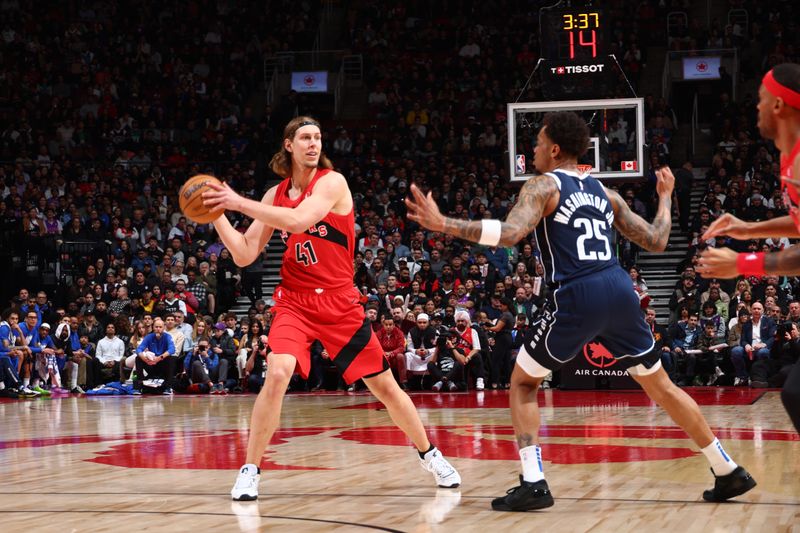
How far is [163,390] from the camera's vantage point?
16609 millimetres

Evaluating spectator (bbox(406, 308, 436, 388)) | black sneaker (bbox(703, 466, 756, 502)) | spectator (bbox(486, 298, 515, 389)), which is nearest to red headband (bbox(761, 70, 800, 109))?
black sneaker (bbox(703, 466, 756, 502))

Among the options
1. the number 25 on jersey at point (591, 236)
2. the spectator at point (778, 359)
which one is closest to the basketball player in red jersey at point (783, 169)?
the number 25 on jersey at point (591, 236)

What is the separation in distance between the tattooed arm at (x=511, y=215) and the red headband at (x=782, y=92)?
50.4 inches

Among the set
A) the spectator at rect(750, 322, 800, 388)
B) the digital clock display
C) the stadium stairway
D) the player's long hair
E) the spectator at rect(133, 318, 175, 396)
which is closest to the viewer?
the player's long hair

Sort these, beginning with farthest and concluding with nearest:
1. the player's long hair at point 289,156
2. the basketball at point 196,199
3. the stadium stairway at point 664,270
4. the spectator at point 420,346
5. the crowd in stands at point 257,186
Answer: the stadium stairway at point 664,270, the crowd in stands at point 257,186, the spectator at point 420,346, the player's long hair at point 289,156, the basketball at point 196,199

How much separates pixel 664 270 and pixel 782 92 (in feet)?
56.2

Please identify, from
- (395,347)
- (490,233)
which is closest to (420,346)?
(395,347)

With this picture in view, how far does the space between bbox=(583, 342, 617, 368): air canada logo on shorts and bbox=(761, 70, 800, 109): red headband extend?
1065 centimetres

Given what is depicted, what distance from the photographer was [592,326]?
506 cm

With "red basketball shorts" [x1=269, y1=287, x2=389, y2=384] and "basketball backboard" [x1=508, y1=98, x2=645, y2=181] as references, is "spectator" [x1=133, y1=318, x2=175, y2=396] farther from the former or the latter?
"red basketball shorts" [x1=269, y1=287, x2=389, y2=384]

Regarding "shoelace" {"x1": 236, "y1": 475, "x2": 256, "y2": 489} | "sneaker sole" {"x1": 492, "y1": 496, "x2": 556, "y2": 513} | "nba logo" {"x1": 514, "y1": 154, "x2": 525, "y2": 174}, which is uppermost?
"nba logo" {"x1": 514, "y1": 154, "x2": 525, "y2": 174}

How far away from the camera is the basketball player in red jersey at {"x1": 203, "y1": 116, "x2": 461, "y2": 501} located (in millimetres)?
5688

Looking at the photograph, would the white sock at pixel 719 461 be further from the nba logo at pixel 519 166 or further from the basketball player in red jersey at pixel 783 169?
the nba logo at pixel 519 166

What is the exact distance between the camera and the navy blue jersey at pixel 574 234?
5.14 meters
